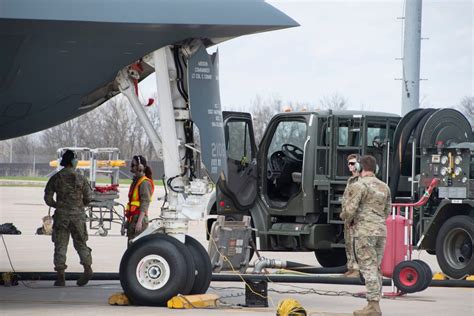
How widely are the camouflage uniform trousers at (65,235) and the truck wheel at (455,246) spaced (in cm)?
547

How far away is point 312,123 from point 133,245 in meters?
5.65

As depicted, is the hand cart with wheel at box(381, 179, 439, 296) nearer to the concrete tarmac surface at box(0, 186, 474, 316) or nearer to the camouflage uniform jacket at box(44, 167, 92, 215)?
the concrete tarmac surface at box(0, 186, 474, 316)

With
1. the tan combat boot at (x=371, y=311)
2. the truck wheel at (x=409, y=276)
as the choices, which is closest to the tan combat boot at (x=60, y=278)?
the truck wheel at (x=409, y=276)

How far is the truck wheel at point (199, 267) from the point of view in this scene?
1266 centimetres

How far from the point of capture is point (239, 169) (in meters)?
17.6

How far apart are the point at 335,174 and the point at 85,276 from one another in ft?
15.1

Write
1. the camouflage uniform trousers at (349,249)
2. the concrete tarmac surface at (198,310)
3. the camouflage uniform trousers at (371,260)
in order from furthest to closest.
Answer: the camouflage uniform trousers at (349,249)
the concrete tarmac surface at (198,310)
the camouflage uniform trousers at (371,260)

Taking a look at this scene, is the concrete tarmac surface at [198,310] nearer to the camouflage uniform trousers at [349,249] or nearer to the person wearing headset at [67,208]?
the person wearing headset at [67,208]

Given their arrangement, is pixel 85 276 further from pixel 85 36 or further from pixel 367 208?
pixel 367 208

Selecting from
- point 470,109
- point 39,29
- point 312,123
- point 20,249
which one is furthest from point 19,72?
point 470,109

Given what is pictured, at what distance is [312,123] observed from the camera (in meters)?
17.4

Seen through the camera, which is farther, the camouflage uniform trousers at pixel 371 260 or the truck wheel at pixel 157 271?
Result: the truck wheel at pixel 157 271

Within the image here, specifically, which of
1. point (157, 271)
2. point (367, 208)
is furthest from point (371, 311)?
point (157, 271)

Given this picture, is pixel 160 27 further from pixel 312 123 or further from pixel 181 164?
pixel 312 123
